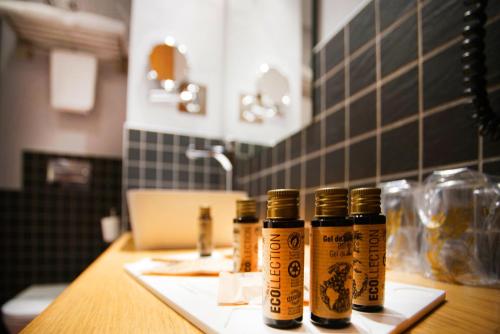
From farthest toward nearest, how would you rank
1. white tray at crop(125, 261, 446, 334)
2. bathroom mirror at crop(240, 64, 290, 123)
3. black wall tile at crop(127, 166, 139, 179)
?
black wall tile at crop(127, 166, 139, 179) → bathroom mirror at crop(240, 64, 290, 123) → white tray at crop(125, 261, 446, 334)

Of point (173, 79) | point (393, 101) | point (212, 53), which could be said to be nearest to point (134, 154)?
point (173, 79)

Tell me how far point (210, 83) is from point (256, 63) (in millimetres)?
459

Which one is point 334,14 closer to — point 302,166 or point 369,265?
point 302,166

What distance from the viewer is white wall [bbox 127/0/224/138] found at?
89.2 inches

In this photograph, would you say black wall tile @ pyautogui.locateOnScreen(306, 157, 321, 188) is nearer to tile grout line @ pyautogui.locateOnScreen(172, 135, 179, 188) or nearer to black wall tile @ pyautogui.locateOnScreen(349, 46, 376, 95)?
black wall tile @ pyautogui.locateOnScreen(349, 46, 376, 95)

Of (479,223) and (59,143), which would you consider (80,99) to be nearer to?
(59,143)

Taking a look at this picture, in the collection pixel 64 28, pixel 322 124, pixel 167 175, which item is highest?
pixel 64 28

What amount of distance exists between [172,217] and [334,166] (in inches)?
27.4

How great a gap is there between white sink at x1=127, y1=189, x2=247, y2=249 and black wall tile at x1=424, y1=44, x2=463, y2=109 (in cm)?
91

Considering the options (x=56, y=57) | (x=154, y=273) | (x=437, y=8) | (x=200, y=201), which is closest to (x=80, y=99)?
(x=56, y=57)

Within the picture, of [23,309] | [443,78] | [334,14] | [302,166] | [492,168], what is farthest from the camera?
[23,309]

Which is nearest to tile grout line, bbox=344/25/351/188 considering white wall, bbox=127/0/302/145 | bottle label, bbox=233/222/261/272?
bottle label, bbox=233/222/261/272

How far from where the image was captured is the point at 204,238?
1.13m

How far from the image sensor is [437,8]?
0.89 metres
